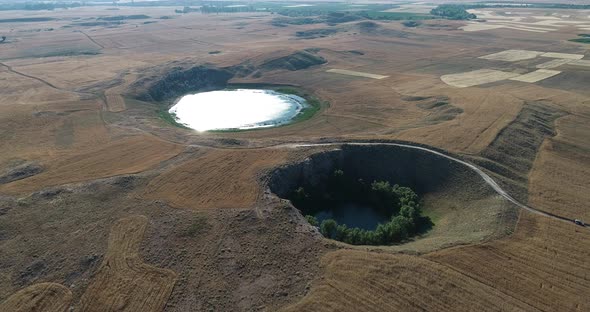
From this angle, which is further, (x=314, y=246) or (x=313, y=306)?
(x=314, y=246)

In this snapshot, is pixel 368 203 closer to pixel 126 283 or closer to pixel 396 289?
pixel 396 289

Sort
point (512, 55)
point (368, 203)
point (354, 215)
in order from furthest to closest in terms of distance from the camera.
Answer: point (512, 55), point (368, 203), point (354, 215)

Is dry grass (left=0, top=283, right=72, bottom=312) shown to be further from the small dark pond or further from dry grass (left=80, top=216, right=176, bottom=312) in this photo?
the small dark pond

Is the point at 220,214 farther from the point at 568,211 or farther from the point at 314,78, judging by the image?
the point at 314,78

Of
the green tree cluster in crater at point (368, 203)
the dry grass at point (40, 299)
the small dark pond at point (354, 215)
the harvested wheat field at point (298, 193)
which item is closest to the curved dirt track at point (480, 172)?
the harvested wheat field at point (298, 193)

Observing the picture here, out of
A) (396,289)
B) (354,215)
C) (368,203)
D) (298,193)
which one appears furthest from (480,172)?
(396,289)

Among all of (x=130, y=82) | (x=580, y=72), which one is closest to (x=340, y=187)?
(x=130, y=82)
